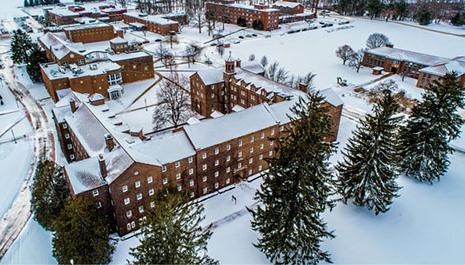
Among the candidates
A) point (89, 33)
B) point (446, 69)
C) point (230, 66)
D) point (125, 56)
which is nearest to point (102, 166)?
point (230, 66)

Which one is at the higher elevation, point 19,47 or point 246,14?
point 246,14

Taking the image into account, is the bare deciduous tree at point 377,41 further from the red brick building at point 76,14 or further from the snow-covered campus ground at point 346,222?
the red brick building at point 76,14

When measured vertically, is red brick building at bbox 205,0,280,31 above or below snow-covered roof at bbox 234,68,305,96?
above

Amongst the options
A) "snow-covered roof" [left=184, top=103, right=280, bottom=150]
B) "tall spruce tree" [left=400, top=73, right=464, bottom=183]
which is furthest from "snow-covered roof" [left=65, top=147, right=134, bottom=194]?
"tall spruce tree" [left=400, top=73, right=464, bottom=183]

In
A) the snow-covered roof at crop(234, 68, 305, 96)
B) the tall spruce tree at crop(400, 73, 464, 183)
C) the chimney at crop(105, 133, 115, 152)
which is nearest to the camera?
the chimney at crop(105, 133, 115, 152)

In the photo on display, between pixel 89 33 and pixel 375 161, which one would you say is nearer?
pixel 375 161

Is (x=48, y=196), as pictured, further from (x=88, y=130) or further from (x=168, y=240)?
(x=168, y=240)

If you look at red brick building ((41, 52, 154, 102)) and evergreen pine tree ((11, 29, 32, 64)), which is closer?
red brick building ((41, 52, 154, 102))

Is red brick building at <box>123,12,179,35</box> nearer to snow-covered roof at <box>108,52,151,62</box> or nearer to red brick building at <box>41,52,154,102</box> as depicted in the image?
snow-covered roof at <box>108,52,151,62</box>

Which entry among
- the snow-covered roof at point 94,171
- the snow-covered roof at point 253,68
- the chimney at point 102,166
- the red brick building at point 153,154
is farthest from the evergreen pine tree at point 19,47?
the chimney at point 102,166
